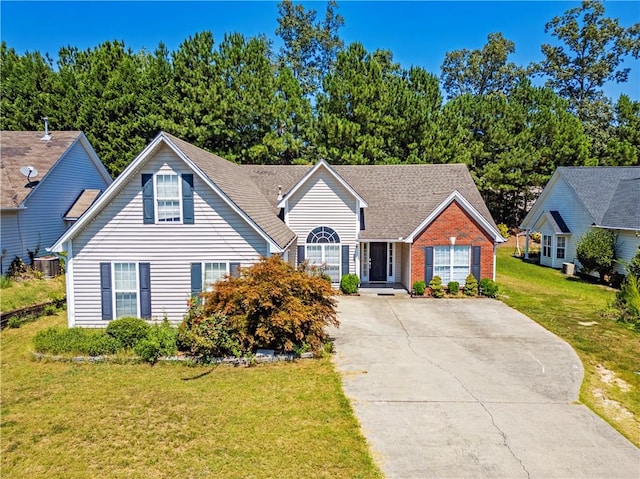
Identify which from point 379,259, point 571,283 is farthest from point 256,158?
point 571,283

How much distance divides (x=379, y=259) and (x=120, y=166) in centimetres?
2250

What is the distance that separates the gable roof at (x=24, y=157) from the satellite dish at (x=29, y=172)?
18 cm

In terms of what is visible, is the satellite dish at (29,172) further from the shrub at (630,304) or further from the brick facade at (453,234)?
the shrub at (630,304)

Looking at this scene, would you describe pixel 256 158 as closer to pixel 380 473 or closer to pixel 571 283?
pixel 571 283

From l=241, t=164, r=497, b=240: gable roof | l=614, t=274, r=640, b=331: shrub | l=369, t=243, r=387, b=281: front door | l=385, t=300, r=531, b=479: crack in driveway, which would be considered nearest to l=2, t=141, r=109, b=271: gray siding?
l=241, t=164, r=497, b=240: gable roof

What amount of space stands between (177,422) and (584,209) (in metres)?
27.0

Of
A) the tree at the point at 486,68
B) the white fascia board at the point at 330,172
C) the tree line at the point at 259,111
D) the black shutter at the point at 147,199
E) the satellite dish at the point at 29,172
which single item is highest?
the tree at the point at 486,68

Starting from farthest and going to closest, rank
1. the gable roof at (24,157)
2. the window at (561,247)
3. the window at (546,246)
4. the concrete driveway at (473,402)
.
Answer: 1. the window at (546,246)
2. the window at (561,247)
3. the gable roof at (24,157)
4. the concrete driveway at (473,402)

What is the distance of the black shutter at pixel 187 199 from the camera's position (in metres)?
13.6

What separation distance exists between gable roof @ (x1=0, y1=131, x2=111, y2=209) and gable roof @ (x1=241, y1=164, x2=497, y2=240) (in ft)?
34.9

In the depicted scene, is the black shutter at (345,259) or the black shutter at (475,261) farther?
the black shutter at (345,259)

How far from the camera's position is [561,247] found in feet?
91.9

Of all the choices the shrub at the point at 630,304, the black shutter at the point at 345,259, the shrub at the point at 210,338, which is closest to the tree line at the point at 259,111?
the black shutter at the point at 345,259

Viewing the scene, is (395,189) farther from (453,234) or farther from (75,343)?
(75,343)
